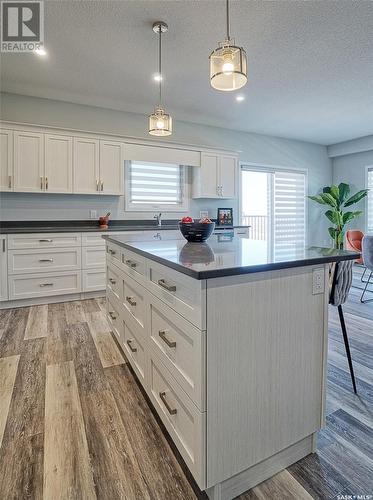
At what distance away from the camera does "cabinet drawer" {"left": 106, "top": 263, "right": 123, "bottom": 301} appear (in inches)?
91.2

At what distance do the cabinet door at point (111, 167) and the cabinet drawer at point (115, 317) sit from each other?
2.16 m

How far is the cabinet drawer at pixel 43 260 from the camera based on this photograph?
12.0 feet

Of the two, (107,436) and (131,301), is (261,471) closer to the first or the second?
(107,436)

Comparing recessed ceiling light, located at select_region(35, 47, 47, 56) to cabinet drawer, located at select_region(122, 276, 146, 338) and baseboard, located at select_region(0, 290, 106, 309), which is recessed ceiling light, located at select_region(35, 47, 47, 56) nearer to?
cabinet drawer, located at select_region(122, 276, 146, 338)

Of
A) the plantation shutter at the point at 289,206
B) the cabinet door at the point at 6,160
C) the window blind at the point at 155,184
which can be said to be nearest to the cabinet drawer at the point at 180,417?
the cabinet door at the point at 6,160

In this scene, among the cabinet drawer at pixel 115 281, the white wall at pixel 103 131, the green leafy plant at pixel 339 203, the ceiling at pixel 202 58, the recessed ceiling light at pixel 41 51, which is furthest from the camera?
the green leafy plant at pixel 339 203

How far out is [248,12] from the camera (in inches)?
95.6

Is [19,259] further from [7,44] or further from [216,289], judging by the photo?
[216,289]

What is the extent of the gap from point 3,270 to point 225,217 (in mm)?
3743

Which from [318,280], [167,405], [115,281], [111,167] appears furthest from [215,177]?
[167,405]

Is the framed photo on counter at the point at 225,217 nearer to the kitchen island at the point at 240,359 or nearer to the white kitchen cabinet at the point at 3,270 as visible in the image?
the white kitchen cabinet at the point at 3,270

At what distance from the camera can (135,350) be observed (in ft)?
6.41

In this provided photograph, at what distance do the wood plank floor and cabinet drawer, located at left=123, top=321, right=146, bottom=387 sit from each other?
0.54 ft

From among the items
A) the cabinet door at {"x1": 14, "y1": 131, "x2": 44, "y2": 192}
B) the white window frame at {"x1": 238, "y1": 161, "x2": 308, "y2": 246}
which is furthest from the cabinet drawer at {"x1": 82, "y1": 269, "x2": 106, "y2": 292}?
the white window frame at {"x1": 238, "y1": 161, "x2": 308, "y2": 246}
